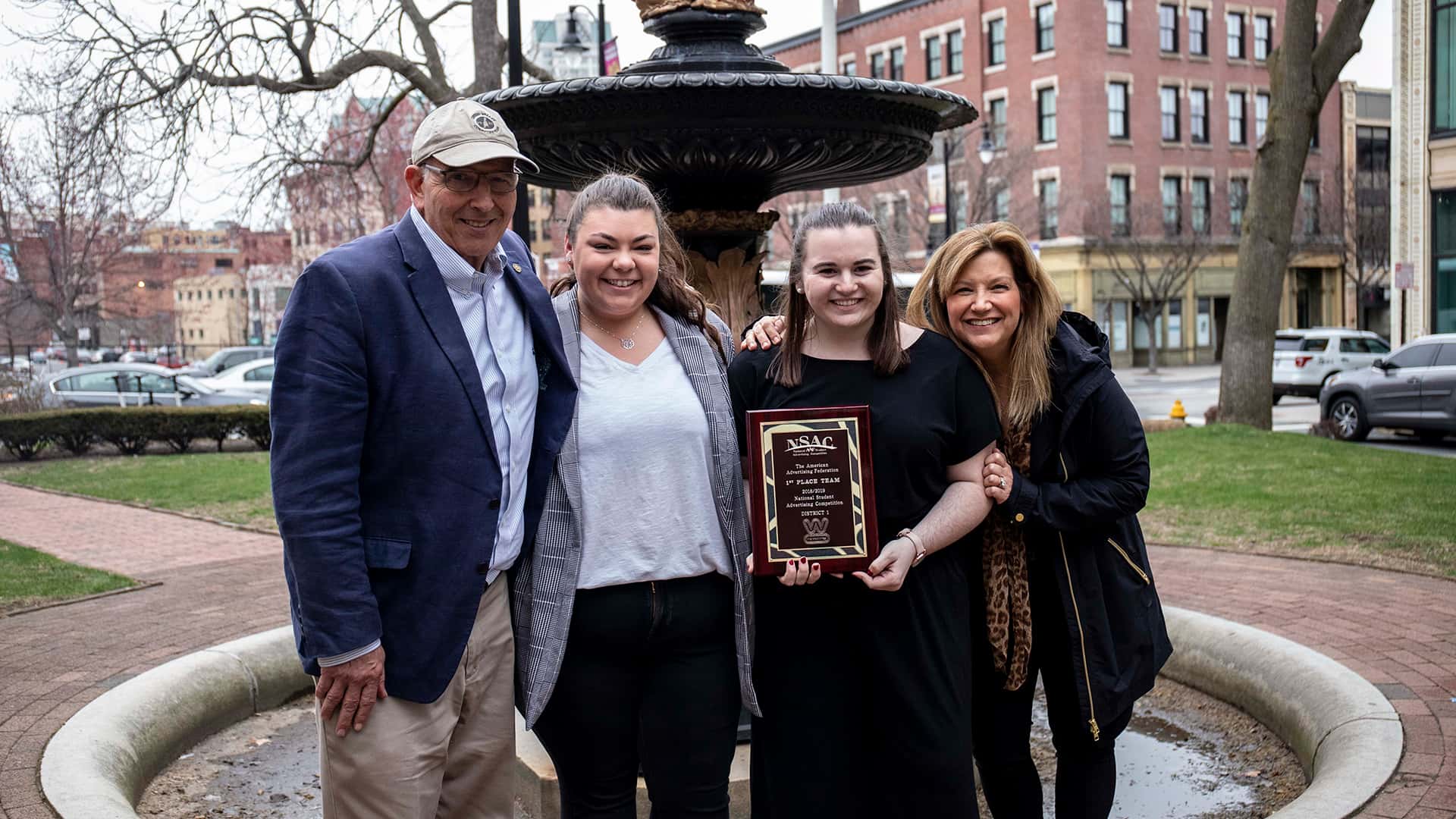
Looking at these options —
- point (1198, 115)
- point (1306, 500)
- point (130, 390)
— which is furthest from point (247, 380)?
point (1198, 115)

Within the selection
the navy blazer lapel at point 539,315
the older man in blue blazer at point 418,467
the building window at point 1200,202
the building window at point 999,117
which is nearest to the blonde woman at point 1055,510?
the navy blazer lapel at point 539,315

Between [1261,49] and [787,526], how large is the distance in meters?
51.1

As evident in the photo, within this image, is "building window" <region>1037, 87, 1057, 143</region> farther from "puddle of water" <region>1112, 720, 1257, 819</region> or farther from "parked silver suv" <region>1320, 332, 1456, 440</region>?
"puddle of water" <region>1112, 720, 1257, 819</region>

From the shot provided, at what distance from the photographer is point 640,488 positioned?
9.37 feet

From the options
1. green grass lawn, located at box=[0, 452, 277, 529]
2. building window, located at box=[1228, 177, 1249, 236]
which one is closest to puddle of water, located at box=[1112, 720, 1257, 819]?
green grass lawn, located at box=[0, 452, 277, 529]

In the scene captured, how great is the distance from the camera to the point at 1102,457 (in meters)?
3.31

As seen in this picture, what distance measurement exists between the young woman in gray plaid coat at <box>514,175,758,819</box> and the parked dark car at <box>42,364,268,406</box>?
822 inches

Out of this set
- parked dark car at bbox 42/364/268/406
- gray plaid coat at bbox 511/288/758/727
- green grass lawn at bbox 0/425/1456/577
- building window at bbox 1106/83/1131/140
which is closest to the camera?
gray plaid coat at bbox 511/288/758/727

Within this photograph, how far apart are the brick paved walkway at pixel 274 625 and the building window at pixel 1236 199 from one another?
139 ft

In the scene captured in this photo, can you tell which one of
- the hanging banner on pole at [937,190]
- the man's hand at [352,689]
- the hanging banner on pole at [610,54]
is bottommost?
the man's hand at [352,689]

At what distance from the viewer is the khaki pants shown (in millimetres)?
2709

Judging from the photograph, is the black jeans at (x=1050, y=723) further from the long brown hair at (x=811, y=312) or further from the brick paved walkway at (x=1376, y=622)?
the brick paved walkway at (x=1376, y=622)

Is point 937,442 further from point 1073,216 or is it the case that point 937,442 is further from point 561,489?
point 1073,216

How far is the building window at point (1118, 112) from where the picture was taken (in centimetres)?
4406
